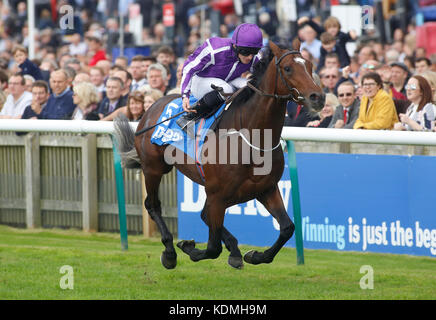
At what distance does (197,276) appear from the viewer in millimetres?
6547

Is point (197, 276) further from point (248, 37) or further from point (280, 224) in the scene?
point (248, 37)

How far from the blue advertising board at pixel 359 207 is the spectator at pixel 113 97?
2342 millimetres

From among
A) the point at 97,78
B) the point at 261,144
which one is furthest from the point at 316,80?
the point at 97,78

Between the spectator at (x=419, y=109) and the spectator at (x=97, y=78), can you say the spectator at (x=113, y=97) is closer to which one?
the spectator at (x=97, y=78)

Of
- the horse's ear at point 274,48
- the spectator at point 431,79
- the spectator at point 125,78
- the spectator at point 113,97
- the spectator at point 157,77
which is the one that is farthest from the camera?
the spectator at point 125,78

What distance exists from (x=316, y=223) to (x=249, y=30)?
2.28 m

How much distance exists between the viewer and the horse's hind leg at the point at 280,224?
19.8 ft

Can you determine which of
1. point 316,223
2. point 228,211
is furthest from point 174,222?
point 316,223

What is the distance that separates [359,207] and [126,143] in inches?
80.4

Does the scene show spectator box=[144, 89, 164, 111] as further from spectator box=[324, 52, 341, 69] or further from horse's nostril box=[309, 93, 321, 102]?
horse's nostril box=[309, 93, 321, 102]

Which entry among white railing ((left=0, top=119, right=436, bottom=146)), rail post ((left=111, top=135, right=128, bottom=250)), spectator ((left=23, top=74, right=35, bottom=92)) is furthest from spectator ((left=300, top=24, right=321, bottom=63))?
rail post ((left=111, top=135, right=128, bottom=250))

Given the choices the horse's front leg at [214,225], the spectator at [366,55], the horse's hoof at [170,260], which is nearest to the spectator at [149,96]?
the horse's hoof at [170,260]

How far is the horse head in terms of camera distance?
5410 millimetres
